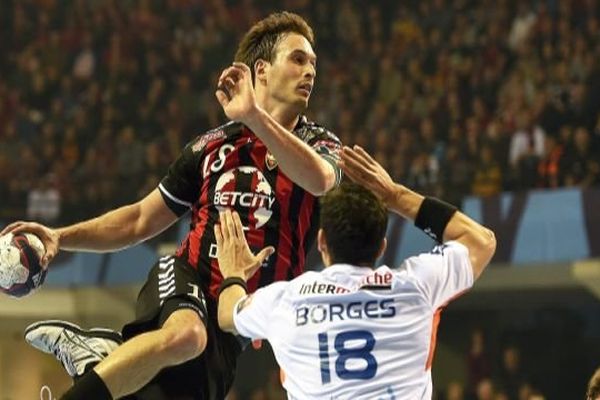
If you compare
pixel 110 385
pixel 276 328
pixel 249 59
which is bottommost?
pixel 110 385

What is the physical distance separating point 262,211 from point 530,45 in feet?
36.5

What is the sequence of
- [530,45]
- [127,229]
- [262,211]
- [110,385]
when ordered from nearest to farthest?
[110,385]
[262,211]
[127,229]
[530,45]

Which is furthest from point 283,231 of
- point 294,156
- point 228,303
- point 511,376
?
point 511,376

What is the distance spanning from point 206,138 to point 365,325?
6.89ft

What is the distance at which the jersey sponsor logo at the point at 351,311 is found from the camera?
15.3ft

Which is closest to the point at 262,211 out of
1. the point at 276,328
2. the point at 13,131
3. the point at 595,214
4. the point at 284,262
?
the point at 284,262

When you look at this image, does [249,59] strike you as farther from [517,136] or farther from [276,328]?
[517,136]

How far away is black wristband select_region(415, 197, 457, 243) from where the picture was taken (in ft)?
16.4

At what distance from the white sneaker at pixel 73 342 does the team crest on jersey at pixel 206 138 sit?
102 centimetres

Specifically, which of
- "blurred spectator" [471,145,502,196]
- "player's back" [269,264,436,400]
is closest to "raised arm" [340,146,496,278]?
"player's back" [269,264,436,400]

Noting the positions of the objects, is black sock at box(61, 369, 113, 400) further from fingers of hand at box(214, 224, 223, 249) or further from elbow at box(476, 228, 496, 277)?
elbow at box(476, 228, 496, 277)

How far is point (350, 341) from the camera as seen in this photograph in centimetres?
464

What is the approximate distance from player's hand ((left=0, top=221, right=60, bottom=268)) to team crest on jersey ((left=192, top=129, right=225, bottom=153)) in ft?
2.74

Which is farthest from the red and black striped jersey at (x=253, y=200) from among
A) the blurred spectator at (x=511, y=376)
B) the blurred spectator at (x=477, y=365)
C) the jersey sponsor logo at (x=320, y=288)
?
the blurred spectator at (x=477, y=365)
